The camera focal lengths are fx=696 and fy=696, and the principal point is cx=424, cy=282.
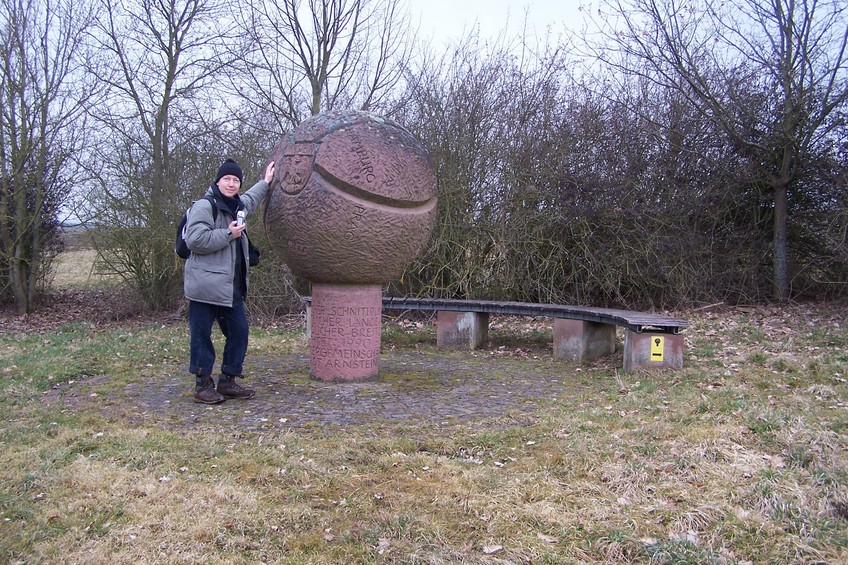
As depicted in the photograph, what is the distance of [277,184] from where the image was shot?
5297 millimetres

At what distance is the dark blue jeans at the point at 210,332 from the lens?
4965mm

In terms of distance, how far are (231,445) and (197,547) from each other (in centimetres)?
128

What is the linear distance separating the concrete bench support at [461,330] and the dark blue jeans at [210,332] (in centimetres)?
318

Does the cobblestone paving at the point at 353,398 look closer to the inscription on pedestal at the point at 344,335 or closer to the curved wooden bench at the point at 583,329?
the inscription on pedestal at the point at 344,335

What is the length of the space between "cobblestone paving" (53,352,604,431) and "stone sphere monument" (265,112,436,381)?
0.41 meters

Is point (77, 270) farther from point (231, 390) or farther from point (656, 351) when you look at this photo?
point (656, 351)

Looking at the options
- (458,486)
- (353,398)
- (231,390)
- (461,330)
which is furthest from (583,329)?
(458,486)

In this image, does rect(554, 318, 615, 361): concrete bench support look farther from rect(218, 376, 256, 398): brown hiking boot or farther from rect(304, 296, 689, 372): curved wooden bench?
rect(218, 376, 256, 398): brown hiking boot

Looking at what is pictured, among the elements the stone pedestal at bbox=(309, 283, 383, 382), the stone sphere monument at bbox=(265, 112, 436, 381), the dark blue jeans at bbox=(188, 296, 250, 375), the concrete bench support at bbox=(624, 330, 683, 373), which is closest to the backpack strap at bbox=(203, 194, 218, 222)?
the stone sphere monument at bbox=(265, 112, 436, 381)

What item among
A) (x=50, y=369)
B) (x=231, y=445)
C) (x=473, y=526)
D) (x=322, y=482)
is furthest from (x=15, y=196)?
(x=473, y=526)

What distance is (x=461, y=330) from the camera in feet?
26.0

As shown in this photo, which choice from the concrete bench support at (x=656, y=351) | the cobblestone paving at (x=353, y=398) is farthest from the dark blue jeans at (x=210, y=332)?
the concrete bench support at (x=656, y=351)

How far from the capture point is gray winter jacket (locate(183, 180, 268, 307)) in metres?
4.74

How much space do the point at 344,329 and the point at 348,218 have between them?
950 mm
